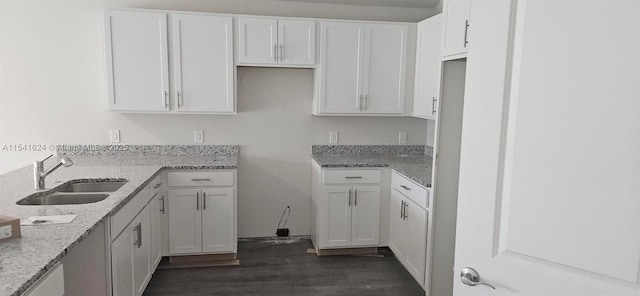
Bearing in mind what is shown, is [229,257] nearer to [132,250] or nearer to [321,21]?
[132,250]

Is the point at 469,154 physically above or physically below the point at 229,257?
above

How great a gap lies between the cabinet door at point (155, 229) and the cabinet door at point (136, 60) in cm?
84

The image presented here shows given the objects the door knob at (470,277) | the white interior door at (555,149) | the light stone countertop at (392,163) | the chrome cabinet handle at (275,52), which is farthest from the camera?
the chrome cabinet handle at (275,52)

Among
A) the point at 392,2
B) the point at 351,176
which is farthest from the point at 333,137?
the point at 392,2

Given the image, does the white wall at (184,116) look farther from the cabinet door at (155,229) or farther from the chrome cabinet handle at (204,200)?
the cabinet door at (155,229)

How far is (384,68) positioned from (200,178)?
1.91 meters

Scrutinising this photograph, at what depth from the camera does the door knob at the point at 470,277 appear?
1303 millimetres

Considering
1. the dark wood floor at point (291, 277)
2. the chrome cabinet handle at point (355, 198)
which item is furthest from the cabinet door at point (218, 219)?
the chrome cabinet handle at point (355, 198)

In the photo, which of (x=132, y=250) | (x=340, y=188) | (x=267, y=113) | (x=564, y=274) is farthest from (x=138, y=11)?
(x=564, y=274)

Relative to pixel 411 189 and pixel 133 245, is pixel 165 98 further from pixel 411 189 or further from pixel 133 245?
pixel 411 189

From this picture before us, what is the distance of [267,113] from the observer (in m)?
4.26

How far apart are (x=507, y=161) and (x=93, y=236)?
1998 millimetres

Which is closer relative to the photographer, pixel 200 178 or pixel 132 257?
pixel 132 257

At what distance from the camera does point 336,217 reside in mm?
3896
